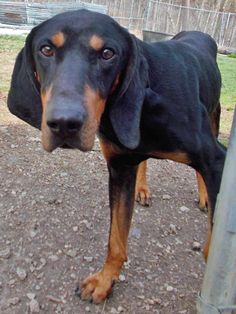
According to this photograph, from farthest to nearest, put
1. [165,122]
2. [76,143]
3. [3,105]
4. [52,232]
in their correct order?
[3,105] → [52,232] → [165,122] → [76,143]

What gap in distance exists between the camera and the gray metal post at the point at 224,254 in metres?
1.95

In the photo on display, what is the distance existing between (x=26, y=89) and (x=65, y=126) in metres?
0.60

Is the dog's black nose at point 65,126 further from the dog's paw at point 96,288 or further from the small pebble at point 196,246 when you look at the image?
the small pebble at point 196,246

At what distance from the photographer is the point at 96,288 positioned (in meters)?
3.01

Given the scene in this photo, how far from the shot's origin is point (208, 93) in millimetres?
3242

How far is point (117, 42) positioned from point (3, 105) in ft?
12.8

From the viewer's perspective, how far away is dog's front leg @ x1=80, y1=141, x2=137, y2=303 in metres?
3.04

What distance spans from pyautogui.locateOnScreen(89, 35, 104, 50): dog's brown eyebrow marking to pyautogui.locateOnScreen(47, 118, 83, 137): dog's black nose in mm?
405

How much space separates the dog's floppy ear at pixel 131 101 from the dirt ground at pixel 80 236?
3.86 feet

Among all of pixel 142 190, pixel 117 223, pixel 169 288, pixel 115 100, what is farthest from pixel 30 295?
pixel 142 190

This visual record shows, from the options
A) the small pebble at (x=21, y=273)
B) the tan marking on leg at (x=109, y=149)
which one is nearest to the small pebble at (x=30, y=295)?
the small pebble at (x=21, y=273)

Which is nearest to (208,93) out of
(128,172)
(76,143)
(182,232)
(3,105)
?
(128,172)

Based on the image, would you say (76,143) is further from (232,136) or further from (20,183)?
(20,183)

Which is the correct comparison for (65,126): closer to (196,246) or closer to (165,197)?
(196,246)
